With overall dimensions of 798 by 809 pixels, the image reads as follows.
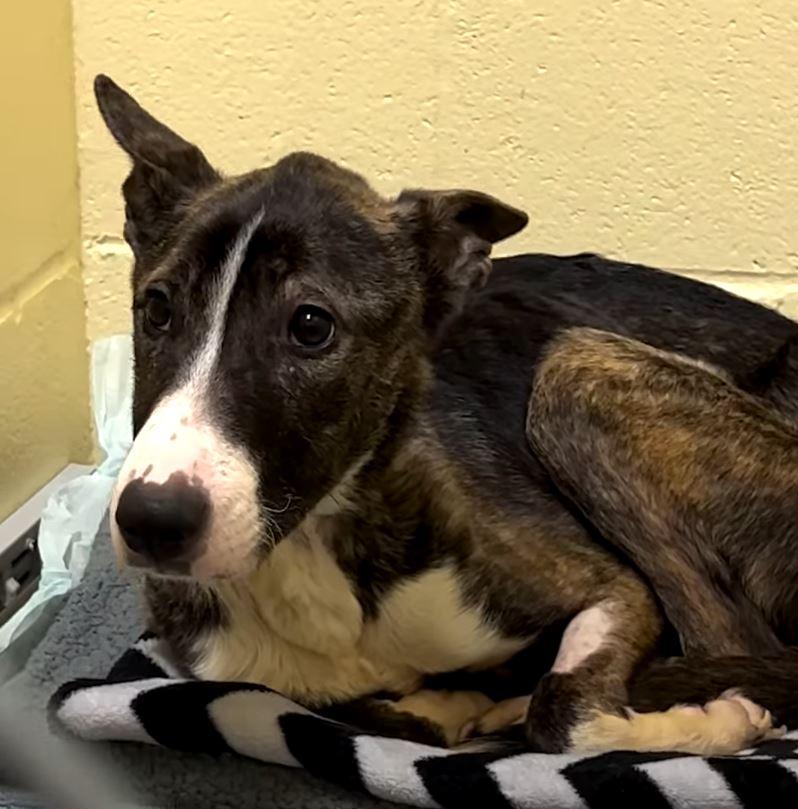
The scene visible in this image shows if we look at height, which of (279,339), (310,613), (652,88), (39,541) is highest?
(652,88)

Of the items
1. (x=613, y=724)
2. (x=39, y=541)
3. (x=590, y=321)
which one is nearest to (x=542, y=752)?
(x=613, y=724)

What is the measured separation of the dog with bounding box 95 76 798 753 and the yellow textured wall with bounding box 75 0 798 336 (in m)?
0.57

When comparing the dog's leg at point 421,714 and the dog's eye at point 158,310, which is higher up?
the dog's eye at point 158,310

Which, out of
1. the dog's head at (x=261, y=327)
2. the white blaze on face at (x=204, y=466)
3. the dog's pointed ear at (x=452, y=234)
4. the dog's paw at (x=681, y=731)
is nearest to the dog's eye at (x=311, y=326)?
the dog's head at (x=261, y=327)

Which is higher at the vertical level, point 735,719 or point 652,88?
point 652,88

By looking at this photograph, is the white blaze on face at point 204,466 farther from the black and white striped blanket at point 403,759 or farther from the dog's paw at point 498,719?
the dog's paw at point 498,719

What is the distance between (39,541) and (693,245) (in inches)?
52.5

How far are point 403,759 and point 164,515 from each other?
49 centimetres

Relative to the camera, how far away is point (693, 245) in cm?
309

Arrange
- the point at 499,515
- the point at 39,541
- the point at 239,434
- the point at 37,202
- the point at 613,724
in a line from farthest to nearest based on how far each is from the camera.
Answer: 1. the point at 37,202
2. the point at 39,541
3. the point at 499,515
4. the point at 613,724
5. the point at 239,434

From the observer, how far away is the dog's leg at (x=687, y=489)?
226cm

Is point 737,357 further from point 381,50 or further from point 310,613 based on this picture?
→ point 381,50

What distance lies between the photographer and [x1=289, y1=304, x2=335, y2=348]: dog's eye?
6.22ft

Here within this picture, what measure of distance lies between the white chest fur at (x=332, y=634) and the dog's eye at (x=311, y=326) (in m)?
0.32
